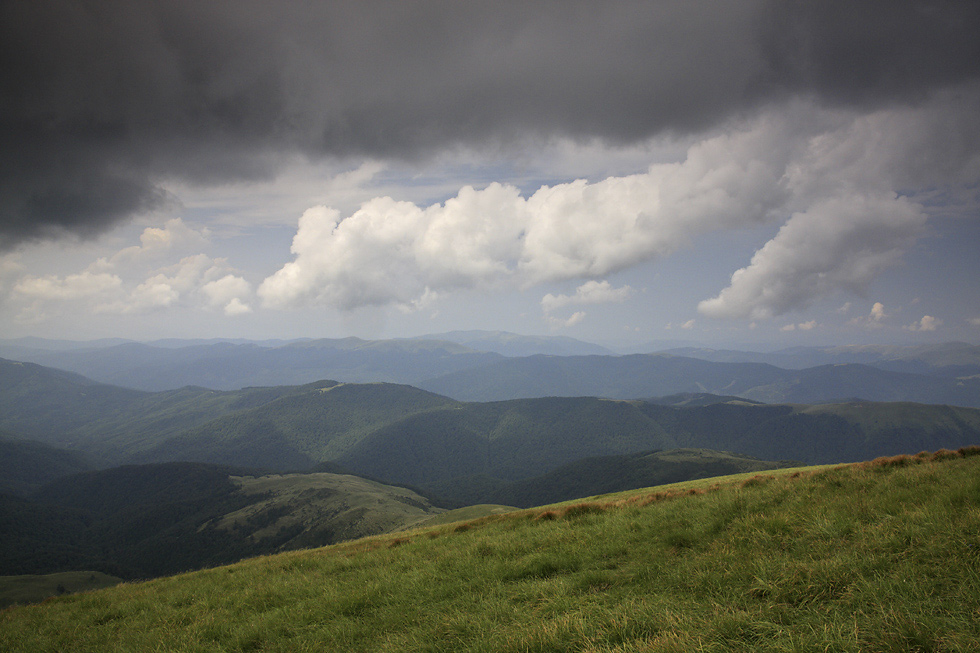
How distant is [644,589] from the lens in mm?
8352

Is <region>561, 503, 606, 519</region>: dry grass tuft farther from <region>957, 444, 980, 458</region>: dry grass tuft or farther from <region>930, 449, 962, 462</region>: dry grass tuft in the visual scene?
<region>957, 444, 980, 458</region>: dry grass tuft

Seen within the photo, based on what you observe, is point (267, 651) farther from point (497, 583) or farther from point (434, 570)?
point (497, 583)

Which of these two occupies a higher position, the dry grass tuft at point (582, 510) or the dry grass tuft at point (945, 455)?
the dry grass tuft at point (945, 455)

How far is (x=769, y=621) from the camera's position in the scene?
19.2 ft

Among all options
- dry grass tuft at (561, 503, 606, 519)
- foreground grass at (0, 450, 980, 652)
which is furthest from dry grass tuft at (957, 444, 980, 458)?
dry grass tuft at (561, 503, 606, 519)

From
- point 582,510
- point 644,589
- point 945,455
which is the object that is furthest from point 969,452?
point 644,589

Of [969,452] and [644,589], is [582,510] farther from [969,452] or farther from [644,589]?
[969,452]

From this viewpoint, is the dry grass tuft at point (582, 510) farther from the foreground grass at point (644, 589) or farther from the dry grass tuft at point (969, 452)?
the dry grass tuft at point (969, 452)

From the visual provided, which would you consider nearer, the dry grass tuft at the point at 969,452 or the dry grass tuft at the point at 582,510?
the dry grass tuft at the point at 969,452

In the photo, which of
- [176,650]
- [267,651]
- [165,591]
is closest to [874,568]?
[267,651]

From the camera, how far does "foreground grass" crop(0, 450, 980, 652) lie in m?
5.88

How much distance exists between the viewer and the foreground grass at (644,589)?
588 centimetres

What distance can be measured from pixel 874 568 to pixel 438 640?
7.48 m

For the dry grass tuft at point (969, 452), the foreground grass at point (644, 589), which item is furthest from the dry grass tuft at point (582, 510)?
the dry grass tuft at point (969, 452)
